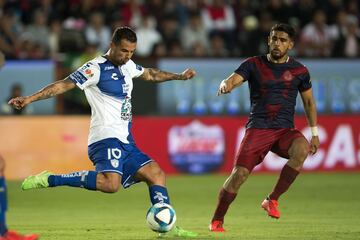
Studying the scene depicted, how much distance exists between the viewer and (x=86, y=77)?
9.34 meters

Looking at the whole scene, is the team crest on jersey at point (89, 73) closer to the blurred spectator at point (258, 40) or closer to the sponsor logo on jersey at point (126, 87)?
the sponsor logo on jersey at point (126, 87)

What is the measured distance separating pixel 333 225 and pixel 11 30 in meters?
9.95

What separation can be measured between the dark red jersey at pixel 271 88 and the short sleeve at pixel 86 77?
1639mm

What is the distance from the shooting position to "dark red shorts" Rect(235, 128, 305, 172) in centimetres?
998

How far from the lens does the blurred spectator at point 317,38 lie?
1969 centimetres

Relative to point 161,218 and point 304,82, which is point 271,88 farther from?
point 161,218

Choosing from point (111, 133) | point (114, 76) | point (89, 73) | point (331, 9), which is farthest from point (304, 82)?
point (331, 9)

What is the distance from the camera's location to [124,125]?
948 cm

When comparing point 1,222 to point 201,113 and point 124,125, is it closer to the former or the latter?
point 124,125

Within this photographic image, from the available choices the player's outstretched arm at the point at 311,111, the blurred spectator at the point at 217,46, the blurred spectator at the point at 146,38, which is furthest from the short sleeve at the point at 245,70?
the blurred spectator at the point at 146,38

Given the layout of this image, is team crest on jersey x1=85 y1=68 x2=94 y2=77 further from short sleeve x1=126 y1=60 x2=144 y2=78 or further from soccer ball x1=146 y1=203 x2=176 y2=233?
soccer ball x1=146 y1=203 x2=176 y2=233

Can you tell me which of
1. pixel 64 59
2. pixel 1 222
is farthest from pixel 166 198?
pixel 64 59

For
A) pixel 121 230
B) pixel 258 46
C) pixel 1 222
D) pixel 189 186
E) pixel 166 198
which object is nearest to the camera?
pixel 1 222

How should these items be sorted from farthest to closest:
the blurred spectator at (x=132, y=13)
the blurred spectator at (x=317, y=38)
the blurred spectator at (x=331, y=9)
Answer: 1. the blurred spectator at (x=331, y=9)
2. the blurred spectator at (x=317, y=38)
3. the blurred spectator at (x=132, y=13)
